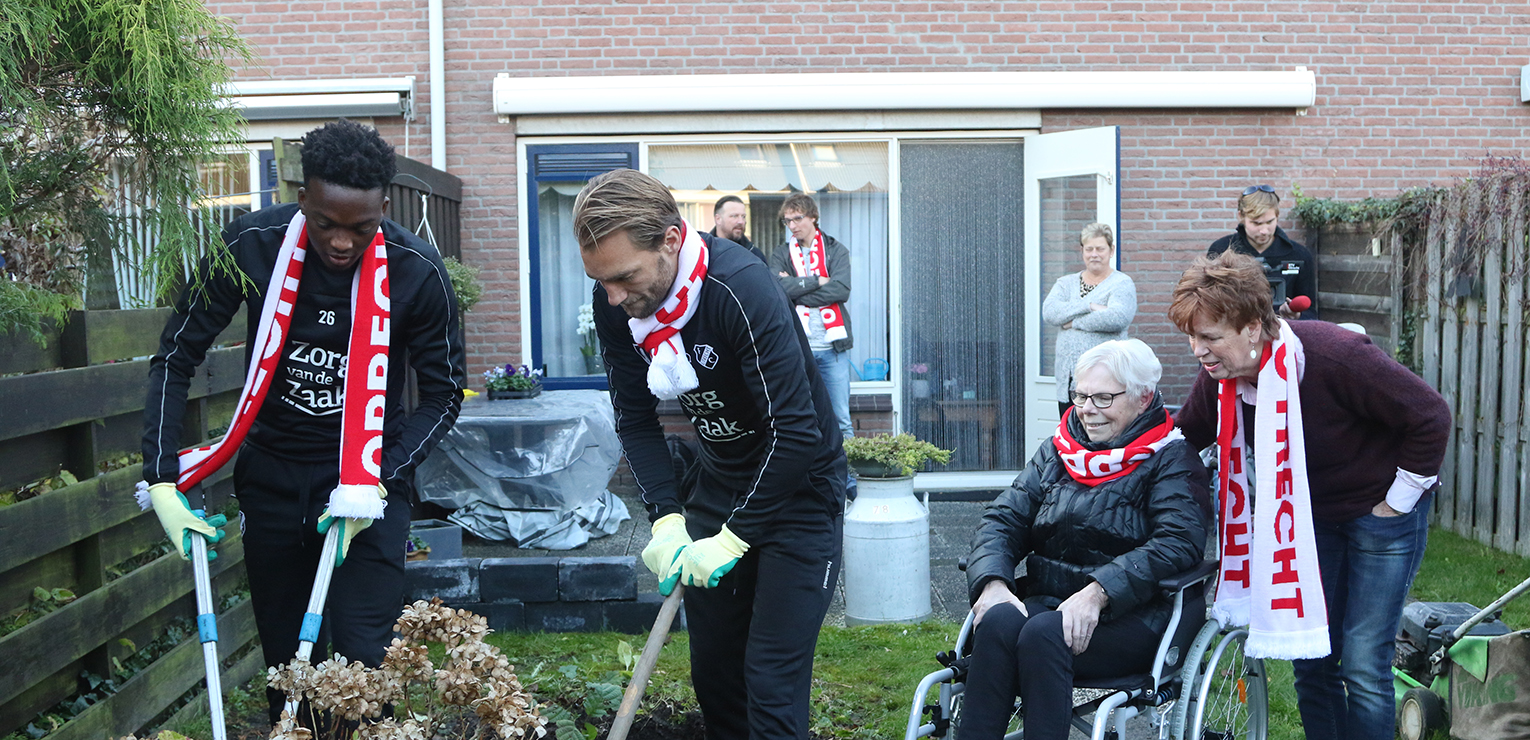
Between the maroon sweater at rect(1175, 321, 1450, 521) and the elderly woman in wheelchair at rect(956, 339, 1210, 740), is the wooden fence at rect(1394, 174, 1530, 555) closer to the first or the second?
the maroon sweater at rect(1175, 321, 1450, 521)

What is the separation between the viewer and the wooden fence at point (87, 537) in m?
3.01

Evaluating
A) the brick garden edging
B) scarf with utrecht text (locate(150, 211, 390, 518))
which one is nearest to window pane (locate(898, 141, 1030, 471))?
the brick garden edging

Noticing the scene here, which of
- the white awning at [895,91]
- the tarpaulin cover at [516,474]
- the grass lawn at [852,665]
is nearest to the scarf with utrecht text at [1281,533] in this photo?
the grass lawn at [852,665]

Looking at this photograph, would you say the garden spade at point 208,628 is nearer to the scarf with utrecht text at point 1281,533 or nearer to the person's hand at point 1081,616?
the person's hand at point 1081,616

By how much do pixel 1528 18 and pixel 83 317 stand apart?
8.79 metres

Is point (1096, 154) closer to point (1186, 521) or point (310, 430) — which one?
point (1186, 521)

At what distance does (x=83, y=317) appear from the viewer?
329cm

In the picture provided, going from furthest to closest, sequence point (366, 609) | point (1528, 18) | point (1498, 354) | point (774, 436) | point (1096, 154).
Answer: point (1528, 18)
point (1096, 154)
point (1498, 354)
point (366, 609)
point (774, 436)

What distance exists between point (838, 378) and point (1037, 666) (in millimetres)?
4460

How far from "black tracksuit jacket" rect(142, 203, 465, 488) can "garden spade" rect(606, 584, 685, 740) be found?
2.46 ft

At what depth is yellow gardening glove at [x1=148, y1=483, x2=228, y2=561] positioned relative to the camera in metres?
2.70

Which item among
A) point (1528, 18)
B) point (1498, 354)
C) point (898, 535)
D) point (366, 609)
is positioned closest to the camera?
point (366, 609)

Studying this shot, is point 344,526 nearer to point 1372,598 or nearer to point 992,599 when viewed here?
point 992,599

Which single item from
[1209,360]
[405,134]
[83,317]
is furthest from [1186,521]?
[405,134]
